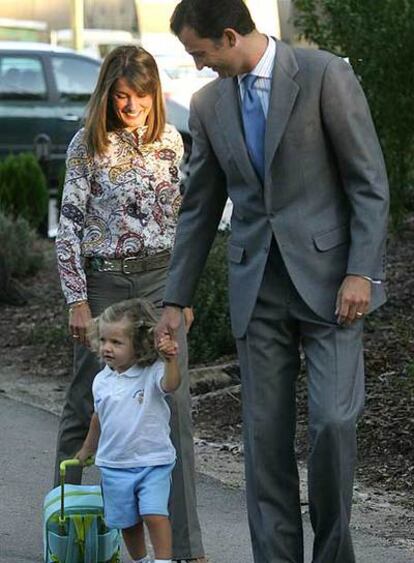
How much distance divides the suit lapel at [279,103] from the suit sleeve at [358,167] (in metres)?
0.10

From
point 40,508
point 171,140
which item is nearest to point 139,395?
point 171,140

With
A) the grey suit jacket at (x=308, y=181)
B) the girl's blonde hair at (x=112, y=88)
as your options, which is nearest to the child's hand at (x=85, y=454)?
the grey suit jacket at (x=308, y=181)

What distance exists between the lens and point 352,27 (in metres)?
10.6

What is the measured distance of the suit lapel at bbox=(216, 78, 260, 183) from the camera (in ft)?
15.9

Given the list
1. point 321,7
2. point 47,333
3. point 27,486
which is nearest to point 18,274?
point 47,333

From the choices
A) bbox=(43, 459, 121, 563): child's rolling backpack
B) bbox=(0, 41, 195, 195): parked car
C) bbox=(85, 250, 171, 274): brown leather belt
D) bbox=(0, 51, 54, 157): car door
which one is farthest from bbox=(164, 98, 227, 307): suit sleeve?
bbox=(0, 51, 54, 157): car door

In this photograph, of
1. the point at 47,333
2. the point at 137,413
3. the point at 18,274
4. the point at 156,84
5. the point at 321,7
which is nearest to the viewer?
the point at 137,413

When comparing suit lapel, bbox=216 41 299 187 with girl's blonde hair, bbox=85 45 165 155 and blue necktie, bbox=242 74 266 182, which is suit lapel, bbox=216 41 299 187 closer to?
blue necktie, bbox=242 74 266 182

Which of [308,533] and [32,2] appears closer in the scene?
[308,533]

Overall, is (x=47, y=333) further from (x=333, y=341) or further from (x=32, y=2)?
(x=32, y=2)

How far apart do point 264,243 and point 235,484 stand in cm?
220

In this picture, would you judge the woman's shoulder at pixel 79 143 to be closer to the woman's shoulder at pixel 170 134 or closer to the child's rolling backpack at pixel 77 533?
the woman's shoulder at pixel 170 134

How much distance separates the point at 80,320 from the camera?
18.4 feet

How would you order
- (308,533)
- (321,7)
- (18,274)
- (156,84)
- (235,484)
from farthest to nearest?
1. (18,274)
2. (321,7)
3. (235,484)
4. (308,533)
5. (156,84)
